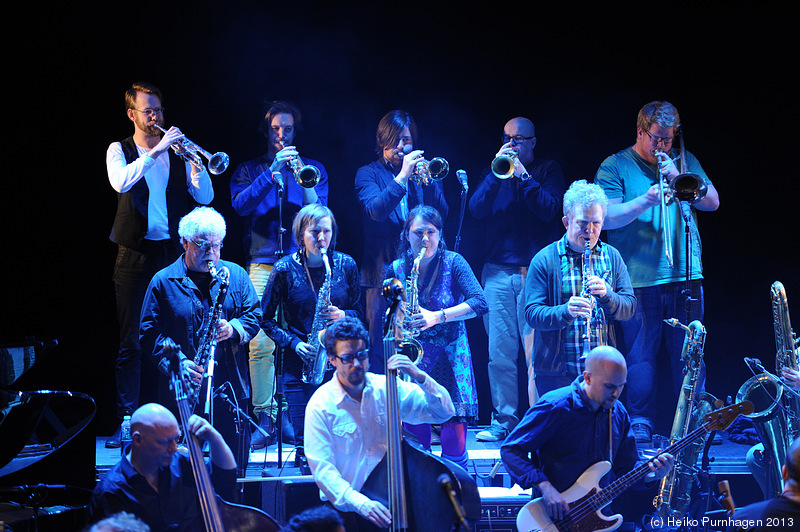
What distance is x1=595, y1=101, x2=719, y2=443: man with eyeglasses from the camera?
4.67 m

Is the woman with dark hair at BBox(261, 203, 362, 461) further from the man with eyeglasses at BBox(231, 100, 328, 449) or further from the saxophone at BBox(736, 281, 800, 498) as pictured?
the saxophone at BBox(736, 281, 800, 498)

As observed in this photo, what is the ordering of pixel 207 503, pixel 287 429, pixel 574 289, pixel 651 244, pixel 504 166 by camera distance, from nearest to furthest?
pixel 207 503 → pixel 574 289 → pixel 287 429 → pixel 504 166 → pixel 651 244

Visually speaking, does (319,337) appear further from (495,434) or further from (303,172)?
(495,434)

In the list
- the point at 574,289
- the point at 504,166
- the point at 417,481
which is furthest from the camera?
the point at 504,166

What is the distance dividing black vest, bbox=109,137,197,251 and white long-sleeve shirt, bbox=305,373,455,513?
5.67ft

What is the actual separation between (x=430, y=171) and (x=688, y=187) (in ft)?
4.92

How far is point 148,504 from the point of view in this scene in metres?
3.23

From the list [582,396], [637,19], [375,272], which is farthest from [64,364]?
[637,19]

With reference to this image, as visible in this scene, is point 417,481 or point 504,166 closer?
point 417,481

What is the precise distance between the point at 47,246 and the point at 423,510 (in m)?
3.31

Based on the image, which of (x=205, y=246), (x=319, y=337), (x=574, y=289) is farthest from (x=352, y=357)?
(x=574, y=289)

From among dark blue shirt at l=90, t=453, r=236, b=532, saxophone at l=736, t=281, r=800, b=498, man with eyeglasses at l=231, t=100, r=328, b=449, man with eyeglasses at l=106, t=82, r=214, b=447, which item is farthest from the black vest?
saxophone at l=736, t=281, r=800, b=498

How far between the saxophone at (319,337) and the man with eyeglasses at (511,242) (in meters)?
1.02

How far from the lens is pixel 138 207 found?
4.75 metres
